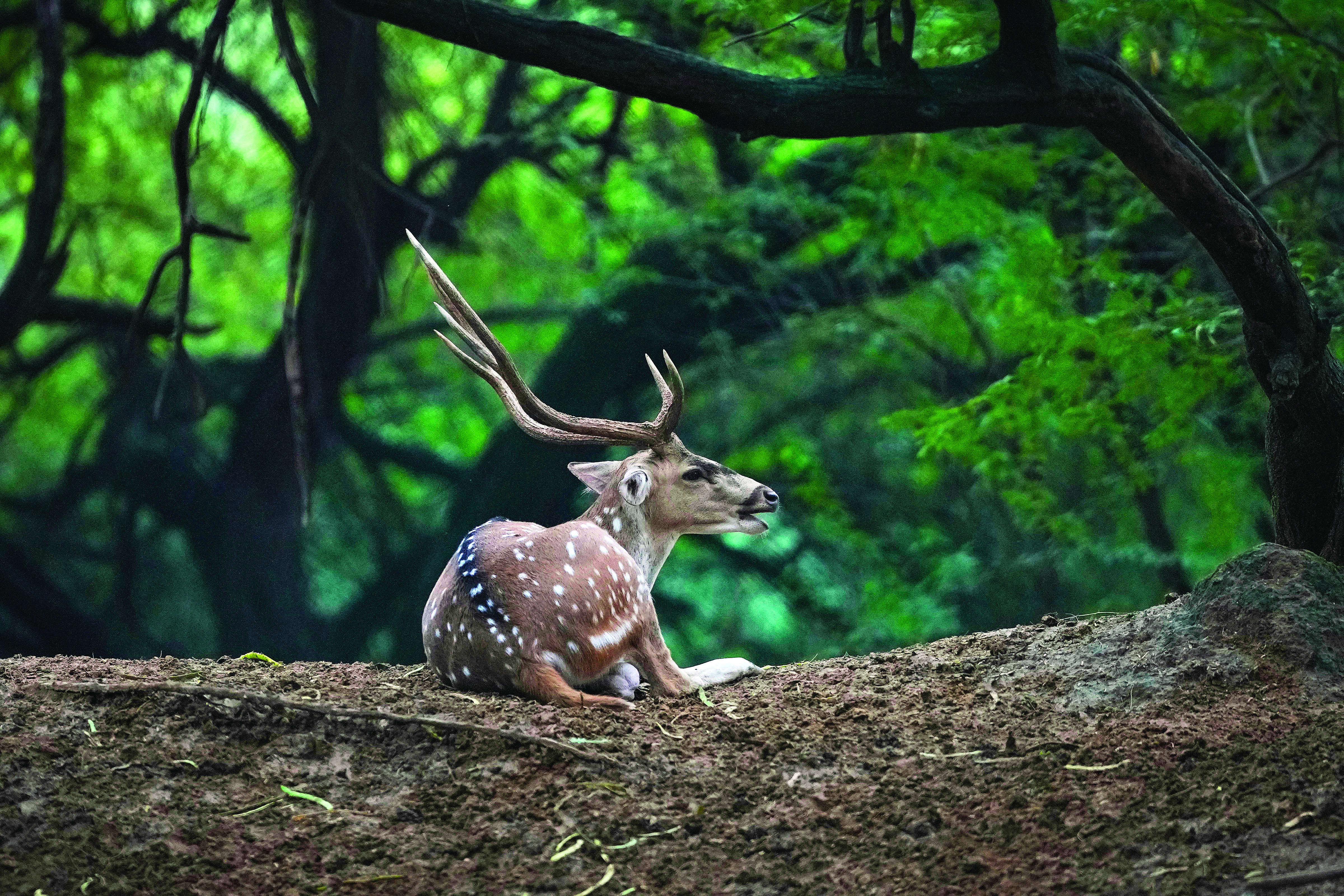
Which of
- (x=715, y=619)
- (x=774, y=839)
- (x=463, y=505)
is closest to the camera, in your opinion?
(x=774, y=839)

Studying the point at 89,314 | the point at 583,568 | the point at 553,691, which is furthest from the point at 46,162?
the point at 553,691

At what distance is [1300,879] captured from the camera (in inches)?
102

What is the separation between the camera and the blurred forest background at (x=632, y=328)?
24.5 ft

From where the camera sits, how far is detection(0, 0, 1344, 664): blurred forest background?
7457 mm

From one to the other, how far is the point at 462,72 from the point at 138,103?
2635 millimetres

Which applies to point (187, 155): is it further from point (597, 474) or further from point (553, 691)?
point (553, 691)

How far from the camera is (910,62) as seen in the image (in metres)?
4.46

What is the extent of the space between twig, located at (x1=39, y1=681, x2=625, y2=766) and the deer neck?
1651 mm

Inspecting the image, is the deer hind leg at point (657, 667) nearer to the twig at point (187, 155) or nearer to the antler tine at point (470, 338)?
the antler tine at point (470, 338)

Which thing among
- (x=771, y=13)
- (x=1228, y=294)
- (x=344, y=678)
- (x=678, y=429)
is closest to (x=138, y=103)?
(x=678, y=429)

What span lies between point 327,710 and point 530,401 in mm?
1829

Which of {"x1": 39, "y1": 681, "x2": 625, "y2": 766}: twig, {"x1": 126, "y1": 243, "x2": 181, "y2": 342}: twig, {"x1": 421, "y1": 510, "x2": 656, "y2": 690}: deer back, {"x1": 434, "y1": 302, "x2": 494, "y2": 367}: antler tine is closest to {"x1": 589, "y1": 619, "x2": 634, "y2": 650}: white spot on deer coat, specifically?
{"x1": 421, "y1": 510, "x2": 656, "y2": 690}: deer back

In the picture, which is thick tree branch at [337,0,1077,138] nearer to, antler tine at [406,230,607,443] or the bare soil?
antler tine at [406,230,607,443]

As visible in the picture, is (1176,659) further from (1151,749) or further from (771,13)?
(771,13)
